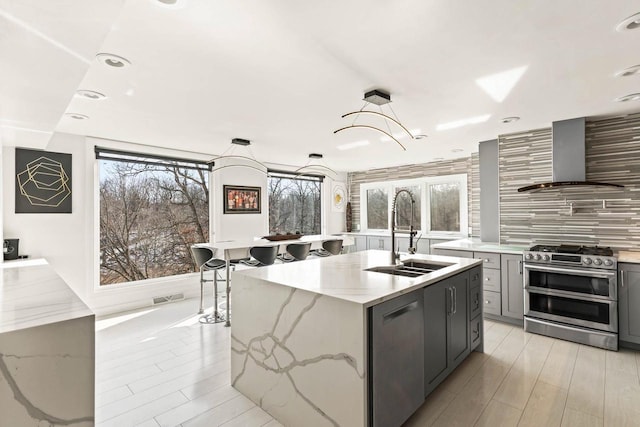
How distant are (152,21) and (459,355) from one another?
3232mm

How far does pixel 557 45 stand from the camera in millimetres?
2016

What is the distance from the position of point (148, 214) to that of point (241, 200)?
1557 mm

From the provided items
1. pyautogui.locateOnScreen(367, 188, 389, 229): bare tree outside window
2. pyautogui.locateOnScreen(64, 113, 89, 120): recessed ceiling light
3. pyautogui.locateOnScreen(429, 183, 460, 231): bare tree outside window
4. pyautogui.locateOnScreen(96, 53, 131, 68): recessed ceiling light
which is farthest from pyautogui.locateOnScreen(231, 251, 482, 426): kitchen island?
pyautogui.locateOnScreen(367, 188, 389, 229): bare tree outside window

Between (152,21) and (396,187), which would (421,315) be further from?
(396,187)

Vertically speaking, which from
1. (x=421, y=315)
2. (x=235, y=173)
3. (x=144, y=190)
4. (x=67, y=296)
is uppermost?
(x=235, y=173)

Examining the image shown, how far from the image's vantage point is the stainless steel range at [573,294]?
3068mm

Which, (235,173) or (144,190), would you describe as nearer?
(144,190)

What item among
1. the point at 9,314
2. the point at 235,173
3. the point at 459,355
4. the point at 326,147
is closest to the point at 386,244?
the point at 326,147

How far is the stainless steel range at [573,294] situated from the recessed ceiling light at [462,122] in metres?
1.63

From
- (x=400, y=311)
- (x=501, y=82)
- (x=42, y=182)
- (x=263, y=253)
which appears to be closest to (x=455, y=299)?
(x=400, y=311)

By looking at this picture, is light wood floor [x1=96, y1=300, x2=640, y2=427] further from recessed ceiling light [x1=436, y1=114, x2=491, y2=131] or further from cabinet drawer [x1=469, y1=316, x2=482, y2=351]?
recessed ceiling light [x1=436, y1=114, x2=491, y2=131]

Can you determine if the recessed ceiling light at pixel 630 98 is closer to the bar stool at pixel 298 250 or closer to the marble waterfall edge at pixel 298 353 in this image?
the marble waterfall edge at pixel 298 353

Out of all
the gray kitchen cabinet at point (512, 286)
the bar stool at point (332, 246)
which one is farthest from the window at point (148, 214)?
the gray kitchen cabinet at point (512, 286)

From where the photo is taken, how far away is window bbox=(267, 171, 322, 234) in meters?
6.56
